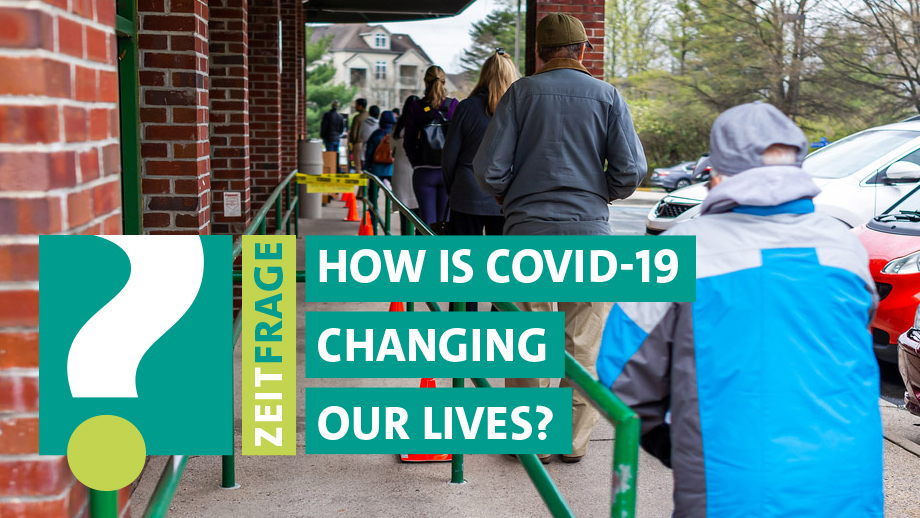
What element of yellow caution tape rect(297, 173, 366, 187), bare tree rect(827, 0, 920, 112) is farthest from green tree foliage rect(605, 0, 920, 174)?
yellow caution tape rect(297, 173, 366, 187)

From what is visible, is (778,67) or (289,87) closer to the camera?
(289,87)

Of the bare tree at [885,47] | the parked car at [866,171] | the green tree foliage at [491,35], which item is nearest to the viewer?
the parked car at [866,171]

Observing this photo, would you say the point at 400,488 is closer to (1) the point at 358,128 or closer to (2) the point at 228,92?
(2) the point at 228,92

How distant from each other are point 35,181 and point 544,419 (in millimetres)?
1220

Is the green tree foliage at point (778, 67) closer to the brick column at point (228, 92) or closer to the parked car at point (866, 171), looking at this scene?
the parked car at point (866, 171)

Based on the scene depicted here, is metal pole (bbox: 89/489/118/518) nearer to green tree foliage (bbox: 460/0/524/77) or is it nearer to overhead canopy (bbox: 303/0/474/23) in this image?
overhead canopy (bbox: 303/0/474/23)

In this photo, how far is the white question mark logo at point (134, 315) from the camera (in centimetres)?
187

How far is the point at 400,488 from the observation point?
4.14 metres

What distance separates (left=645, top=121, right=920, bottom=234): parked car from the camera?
8.86 m

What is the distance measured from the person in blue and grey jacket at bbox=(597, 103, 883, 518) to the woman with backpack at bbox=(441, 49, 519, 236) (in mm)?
3040

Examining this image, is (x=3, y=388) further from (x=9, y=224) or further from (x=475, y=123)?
(x=475, y=123)

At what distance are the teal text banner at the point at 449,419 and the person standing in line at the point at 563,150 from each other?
1.98 metres

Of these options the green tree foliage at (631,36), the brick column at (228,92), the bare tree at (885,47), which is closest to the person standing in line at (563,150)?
the brick column at (228,92)

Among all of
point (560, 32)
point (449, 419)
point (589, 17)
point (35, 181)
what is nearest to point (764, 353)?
point (449, 419)
